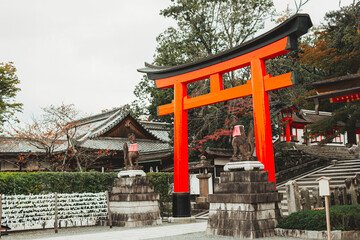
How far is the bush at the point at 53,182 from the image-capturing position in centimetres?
1042

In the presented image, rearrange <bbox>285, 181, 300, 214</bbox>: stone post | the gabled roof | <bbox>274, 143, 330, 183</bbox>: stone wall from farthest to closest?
1. the gabled roof
2. <bbox>274, 143, 330, 183</bbox>: stone wall
3. <bbox>285, 181, 300, 214</bbox>: stone post

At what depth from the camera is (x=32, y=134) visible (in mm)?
15211

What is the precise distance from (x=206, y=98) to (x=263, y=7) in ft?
44.3

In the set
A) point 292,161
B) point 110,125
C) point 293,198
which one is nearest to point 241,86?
point 293,198

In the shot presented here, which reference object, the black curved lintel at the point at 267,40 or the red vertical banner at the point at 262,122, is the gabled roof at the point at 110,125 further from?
the red vertical banner at the point at 262,122

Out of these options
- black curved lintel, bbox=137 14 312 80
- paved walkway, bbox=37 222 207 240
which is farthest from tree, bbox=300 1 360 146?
paved walkway, bbox=37 222 207 240

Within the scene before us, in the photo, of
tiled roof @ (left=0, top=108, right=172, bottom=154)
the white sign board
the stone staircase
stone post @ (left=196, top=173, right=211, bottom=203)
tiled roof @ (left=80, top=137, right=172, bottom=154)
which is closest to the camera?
the white sign board

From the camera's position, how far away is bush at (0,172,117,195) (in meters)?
10.4

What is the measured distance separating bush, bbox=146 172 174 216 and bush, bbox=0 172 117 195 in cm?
184

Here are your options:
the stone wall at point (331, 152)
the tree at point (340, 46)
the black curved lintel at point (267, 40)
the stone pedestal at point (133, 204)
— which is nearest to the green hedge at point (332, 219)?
the black curved lintel at point (267, 40)

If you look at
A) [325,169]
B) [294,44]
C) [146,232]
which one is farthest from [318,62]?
[146,232]

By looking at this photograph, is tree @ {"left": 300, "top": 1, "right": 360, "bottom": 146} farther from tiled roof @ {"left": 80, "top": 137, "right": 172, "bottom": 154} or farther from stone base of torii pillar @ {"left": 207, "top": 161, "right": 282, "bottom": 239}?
tiled roof @ {"left": 80, "top": 137, "right": 172, "bottom": 154}

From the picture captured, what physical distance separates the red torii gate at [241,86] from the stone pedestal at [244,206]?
38.6 inches

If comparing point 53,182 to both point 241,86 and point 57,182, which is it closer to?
point 57,182
